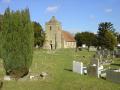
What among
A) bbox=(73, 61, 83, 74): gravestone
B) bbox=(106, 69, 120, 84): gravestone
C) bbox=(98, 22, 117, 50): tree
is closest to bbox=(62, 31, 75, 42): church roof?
bbox=(98, 22, 117, 50): tree

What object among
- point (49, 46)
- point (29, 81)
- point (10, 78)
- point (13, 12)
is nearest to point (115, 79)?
point (29, 81)

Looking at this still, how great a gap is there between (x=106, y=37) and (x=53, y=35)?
1554 inches

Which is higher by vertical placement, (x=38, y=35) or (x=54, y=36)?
(x=54, y=36)

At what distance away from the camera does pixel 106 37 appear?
67438 mm

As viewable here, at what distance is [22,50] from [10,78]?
213 cm

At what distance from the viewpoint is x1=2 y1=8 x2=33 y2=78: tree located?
63.9 feet

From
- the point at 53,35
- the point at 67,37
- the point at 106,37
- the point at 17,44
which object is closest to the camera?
the point at 17,44

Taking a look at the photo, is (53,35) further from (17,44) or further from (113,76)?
(113,76)

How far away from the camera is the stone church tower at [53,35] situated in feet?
339

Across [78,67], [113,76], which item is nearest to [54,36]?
[78,67]

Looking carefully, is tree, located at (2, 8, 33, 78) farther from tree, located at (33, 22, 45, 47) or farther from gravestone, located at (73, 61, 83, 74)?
tree, located at (33, 22, 45, 47)

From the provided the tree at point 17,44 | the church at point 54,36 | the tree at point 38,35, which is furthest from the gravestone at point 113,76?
the church at point 54,36

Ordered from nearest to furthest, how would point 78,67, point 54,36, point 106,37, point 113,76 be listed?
point 113,76 → point 78,67 → point 106,37 → point 54,36

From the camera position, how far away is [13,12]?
66.1 feet
